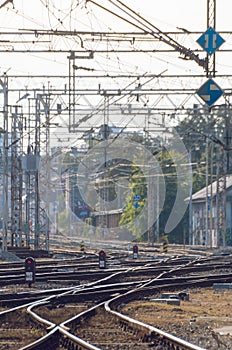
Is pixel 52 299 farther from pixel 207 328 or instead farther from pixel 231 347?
pixel 231 347

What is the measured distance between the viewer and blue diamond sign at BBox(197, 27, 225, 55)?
25.5m

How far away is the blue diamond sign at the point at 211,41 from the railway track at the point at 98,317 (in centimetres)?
608

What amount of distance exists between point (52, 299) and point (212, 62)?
1136 centimetres

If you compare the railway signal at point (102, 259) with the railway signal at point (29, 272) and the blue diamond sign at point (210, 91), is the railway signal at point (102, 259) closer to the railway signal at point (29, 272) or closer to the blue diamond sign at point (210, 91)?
the blue diamond sign at point (210, 91)

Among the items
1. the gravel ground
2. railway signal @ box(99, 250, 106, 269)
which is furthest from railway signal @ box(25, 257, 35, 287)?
railway signal @ box(99, 250, 106, 269)

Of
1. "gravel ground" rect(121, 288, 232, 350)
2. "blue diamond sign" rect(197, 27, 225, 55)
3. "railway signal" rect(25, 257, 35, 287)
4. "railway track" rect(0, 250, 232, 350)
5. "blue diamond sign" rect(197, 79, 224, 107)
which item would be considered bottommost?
"gravel ground" rect(121, 288, 232, 350)

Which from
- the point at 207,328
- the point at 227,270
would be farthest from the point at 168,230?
the point at 207,328

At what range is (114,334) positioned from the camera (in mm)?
12852

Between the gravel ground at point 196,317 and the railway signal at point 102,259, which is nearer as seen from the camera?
the gravel ground at point 196,317

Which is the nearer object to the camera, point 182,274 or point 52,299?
point 52,299

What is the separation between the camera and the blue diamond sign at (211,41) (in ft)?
83.8

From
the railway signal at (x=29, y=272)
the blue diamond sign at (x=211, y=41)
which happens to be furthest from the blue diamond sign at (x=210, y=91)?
the railway signal at (x=29, y=272)

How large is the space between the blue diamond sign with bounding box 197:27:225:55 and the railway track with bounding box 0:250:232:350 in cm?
608

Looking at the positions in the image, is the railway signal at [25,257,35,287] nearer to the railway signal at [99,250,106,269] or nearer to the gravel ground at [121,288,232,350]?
the gravel ground at [121,288,232,350]
